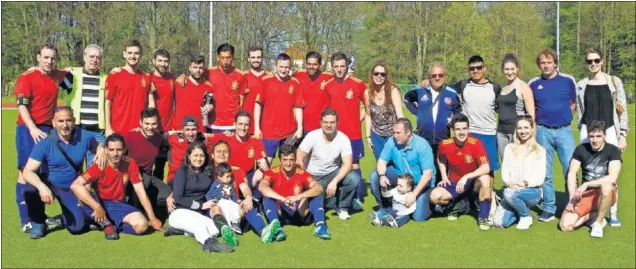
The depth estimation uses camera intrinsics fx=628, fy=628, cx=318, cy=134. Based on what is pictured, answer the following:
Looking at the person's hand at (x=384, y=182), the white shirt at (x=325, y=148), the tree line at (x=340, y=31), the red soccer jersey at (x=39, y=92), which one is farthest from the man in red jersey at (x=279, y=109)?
the tree line at (x=340, y=31)

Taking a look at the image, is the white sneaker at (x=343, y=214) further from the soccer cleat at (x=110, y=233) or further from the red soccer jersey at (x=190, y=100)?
the soccer cleat at (x=110, y=233)

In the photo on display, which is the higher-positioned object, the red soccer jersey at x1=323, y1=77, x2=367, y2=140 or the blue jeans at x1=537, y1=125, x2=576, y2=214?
the red soccer jersey at x1=323, y1=77, x2=367, y2=140

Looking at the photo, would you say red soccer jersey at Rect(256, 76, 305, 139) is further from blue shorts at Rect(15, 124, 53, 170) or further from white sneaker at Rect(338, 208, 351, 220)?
blue shorts at Rect(15, 124, 53, 170)

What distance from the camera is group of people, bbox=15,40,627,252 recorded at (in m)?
5.88

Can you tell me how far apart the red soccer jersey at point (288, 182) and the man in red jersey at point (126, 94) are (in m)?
1.64

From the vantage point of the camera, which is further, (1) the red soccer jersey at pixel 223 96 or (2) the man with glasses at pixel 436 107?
(1) the red soccer jersey at pixel 223 96

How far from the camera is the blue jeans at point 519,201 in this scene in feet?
20.5

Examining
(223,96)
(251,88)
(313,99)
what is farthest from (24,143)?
(313,99)

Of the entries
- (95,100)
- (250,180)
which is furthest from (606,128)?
(95,100)

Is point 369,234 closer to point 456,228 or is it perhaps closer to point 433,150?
point 456,228

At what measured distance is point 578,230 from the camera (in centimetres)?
607

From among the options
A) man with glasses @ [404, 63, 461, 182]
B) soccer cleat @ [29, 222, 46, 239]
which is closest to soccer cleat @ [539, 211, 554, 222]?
man with glasses @ [404, 63, 461, 182]

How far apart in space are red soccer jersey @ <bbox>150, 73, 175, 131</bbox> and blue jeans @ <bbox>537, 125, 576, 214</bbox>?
4.09 meters

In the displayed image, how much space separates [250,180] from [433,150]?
2.10 m
